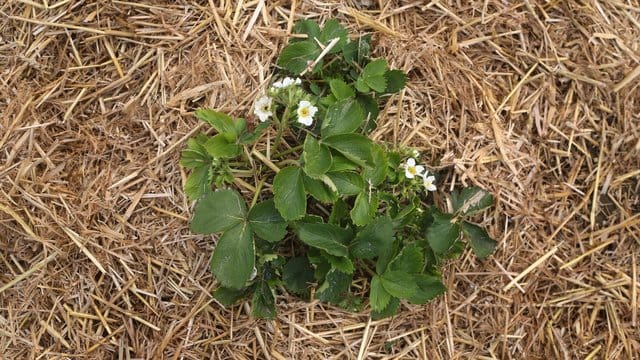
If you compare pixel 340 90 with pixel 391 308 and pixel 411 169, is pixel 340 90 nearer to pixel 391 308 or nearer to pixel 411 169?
pixel 411 169

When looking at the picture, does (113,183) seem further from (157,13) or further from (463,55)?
(463,55)

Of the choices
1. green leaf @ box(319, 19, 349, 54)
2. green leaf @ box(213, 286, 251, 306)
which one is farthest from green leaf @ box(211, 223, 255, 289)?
green leaf @ box(319, 19, 349, 54)

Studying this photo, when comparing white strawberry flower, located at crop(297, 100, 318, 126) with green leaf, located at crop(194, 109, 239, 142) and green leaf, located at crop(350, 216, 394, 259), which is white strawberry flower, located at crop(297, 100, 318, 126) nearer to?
green leaf, located at crop(194, 109, 239, 142)

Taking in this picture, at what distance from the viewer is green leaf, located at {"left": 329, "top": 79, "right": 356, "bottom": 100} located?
6.68 feet

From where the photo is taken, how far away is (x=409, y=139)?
2195 millimetres

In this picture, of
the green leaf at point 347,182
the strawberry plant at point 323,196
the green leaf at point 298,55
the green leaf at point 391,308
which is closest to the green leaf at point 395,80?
the strawberry plant at point 323,196

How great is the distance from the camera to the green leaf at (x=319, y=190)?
1890 mm

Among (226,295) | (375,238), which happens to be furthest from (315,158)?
(226,295)

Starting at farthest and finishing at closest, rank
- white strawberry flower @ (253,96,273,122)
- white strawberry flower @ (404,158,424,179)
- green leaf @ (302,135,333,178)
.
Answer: white strawberry flower @ (404,158,424,179) < white strawberry flower @ (253,96,273,122) < green leaf @ (302,135,333,178)

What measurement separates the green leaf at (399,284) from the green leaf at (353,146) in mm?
370

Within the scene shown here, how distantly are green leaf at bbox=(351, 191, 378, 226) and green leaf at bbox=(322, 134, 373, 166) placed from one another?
111 mm

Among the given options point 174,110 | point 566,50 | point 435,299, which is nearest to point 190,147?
point 174,110

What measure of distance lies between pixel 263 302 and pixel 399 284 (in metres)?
0.44

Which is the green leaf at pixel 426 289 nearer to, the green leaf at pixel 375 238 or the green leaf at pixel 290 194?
the green leaf at pixel 375 238
